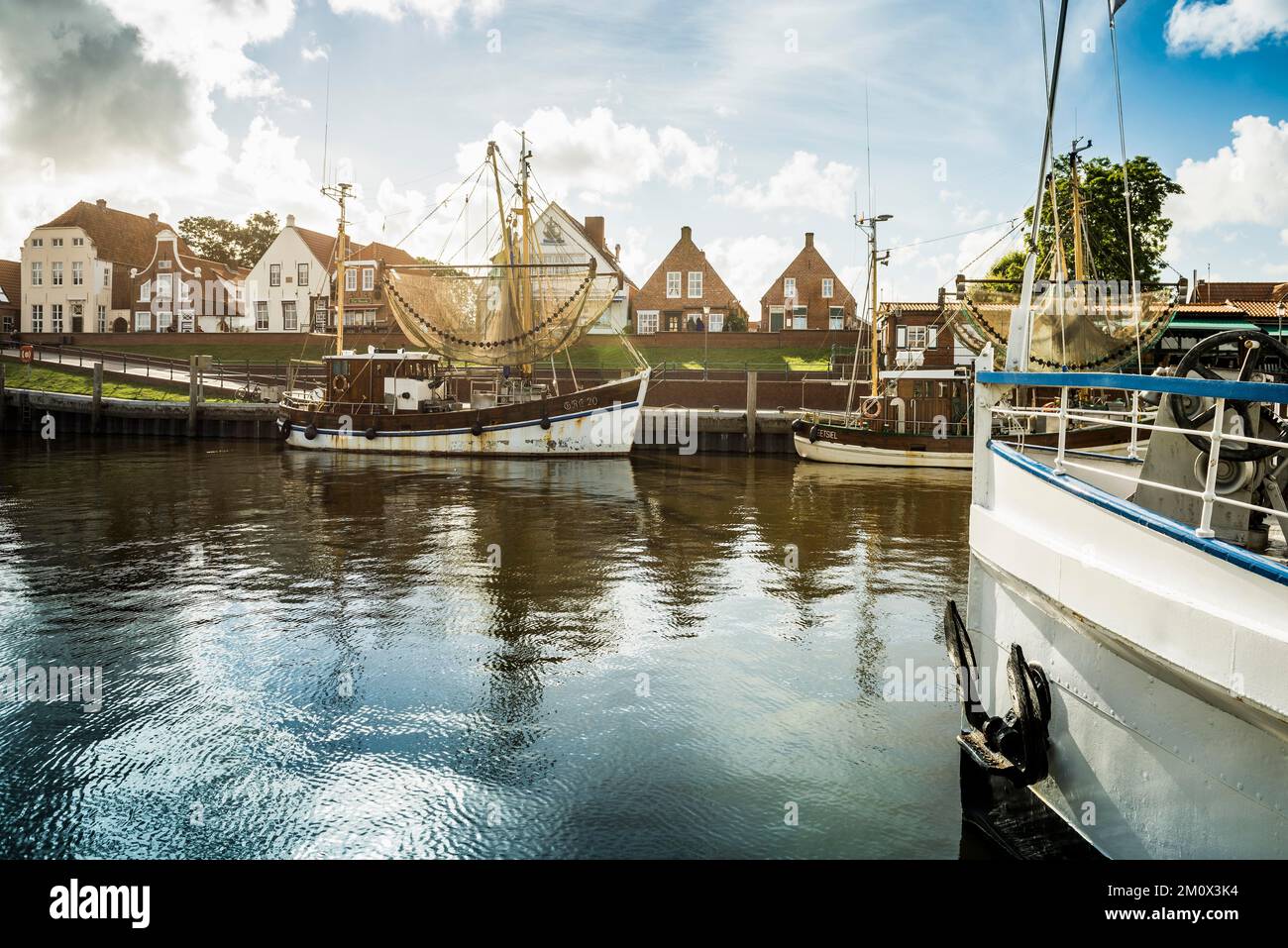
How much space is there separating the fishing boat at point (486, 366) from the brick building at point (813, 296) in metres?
27.7

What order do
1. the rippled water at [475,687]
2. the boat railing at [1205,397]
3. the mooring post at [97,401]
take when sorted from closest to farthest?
the boat railing at [1205,397] → the rippled water at [475,687] → the mooring post at [97,401]

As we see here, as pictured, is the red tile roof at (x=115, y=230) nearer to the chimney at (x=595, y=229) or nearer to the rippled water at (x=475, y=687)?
the chimney at (x=595, y=229)

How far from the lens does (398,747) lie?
24.1ft

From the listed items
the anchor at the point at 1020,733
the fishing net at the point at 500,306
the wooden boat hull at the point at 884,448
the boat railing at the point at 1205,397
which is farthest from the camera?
the fishing net at the point at 500,306

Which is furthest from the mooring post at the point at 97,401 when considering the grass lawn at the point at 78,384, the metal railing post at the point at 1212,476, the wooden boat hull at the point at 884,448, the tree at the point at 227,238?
the tree at the point at 227,238

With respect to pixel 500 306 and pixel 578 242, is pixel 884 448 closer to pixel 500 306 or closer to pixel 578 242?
pixel 500 306

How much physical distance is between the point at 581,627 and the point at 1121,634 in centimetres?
701

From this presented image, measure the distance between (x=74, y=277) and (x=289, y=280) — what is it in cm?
1953

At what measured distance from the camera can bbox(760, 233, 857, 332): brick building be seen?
6184 centimetres

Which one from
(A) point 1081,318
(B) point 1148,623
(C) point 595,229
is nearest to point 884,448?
(A) point 1081,318

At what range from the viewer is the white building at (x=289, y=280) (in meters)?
68.3

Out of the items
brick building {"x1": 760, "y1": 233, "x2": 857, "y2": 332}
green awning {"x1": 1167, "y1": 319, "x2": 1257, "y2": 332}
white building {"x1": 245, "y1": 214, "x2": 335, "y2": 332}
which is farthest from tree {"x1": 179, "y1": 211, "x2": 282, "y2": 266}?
green awning {"x1": 1167, "y1": 319, "x2": 1257, "y2": 332}
